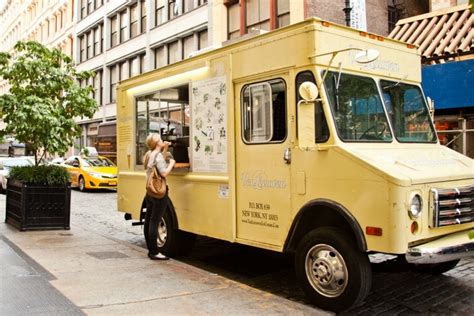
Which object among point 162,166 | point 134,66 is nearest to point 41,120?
point 162,166

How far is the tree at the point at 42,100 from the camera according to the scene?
916 centimetres

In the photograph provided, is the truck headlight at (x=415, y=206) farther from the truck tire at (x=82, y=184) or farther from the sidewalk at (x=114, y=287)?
the truck tire at (x=82, y=184)

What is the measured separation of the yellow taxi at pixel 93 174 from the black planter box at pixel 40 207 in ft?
32.3

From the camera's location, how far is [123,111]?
28.5ft

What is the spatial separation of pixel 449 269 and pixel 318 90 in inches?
120

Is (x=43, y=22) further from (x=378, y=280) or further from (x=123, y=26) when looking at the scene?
(x=378, y=280)

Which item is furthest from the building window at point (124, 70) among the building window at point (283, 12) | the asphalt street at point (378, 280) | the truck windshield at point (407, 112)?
the truck windshield at point (407, 112)

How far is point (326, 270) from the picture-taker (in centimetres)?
492

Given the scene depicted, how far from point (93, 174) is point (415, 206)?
16798mm

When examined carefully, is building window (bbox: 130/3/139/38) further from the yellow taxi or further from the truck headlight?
the truck headlight

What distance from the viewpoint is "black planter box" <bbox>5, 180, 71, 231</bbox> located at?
922 cm

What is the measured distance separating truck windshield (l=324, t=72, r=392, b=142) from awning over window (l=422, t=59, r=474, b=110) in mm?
5950

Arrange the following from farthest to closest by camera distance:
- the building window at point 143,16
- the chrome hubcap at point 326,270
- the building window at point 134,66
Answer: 1. the building window at point 134,66
2. the building window at point 143,16
3. the chrome hubcap at point 326,270

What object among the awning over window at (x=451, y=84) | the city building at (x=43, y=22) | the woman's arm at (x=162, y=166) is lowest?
the woman's arm at (x=162, y=166)
